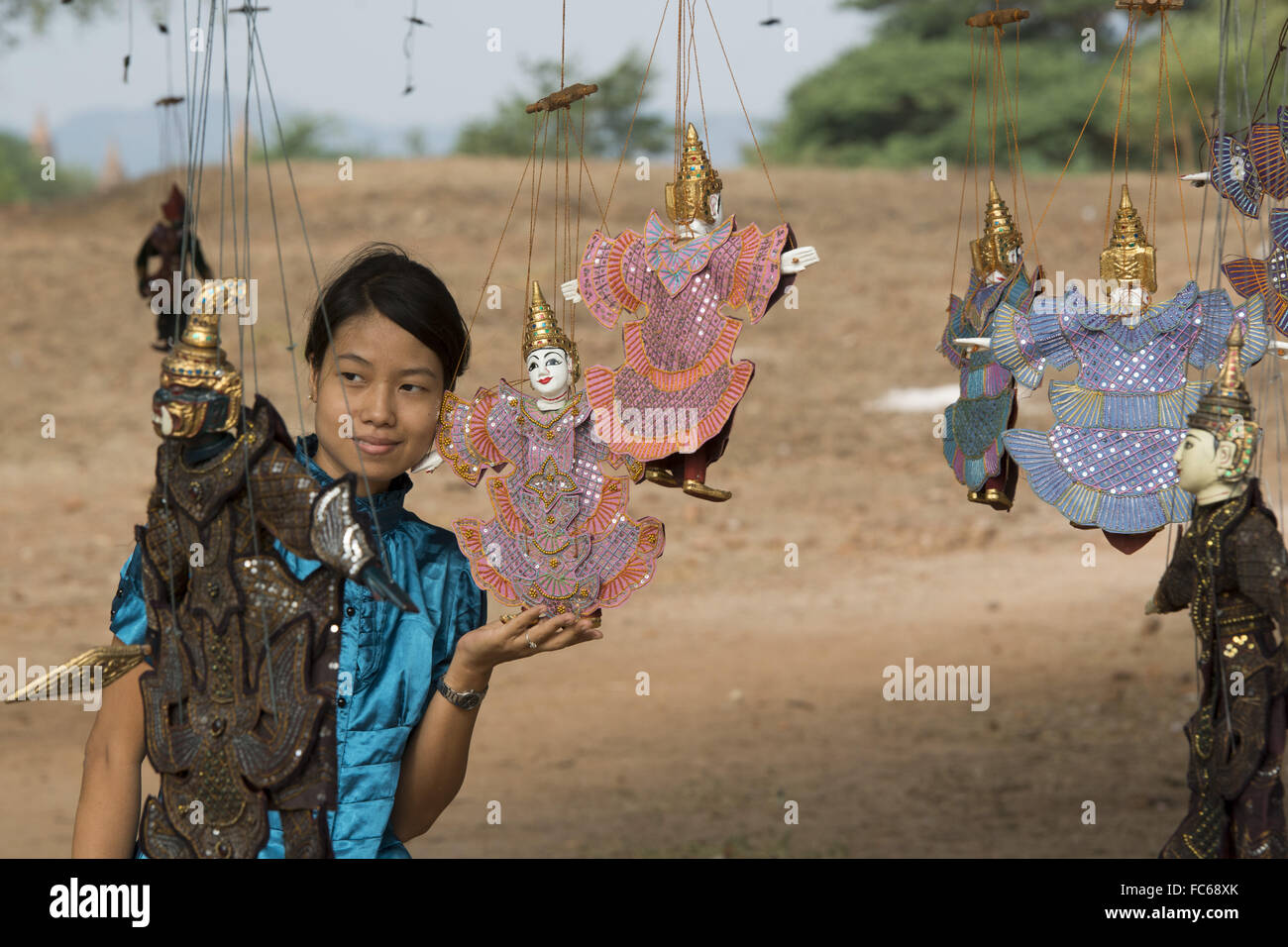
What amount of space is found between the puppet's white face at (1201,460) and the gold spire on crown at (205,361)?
1.53 metres

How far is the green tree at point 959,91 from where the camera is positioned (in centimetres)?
1861

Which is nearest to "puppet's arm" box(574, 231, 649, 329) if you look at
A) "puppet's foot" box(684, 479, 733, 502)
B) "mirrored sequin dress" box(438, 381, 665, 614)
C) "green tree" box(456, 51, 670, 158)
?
"mirrored sequin dress" box(438, 381, 665, 614)

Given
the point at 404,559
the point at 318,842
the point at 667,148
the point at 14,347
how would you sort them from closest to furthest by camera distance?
1. the point at 318,842
2. the point at 404,559
3. the point at 14,347
4. the point at 667,148

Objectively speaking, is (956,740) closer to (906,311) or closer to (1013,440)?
(1013,440)

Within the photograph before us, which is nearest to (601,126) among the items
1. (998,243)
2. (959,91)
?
(959,91)

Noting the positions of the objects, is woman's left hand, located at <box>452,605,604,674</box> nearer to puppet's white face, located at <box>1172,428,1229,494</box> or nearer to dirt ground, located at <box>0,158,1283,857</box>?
dirt ground, located at <box>0,158,1283,857</box>

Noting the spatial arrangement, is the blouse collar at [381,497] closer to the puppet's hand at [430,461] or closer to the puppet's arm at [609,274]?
the puppet's hand at [430,461]

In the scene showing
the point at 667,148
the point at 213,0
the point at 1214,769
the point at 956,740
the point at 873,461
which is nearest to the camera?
the point at 1214,769

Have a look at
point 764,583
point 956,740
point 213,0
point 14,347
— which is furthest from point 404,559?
point 14,347

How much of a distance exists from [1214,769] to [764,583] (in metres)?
7.31

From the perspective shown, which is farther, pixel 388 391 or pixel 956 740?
pixel 956 740

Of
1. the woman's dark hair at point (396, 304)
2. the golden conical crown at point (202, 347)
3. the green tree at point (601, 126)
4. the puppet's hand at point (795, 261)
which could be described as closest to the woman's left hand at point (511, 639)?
the woman's dark hair at point (396, 304)
